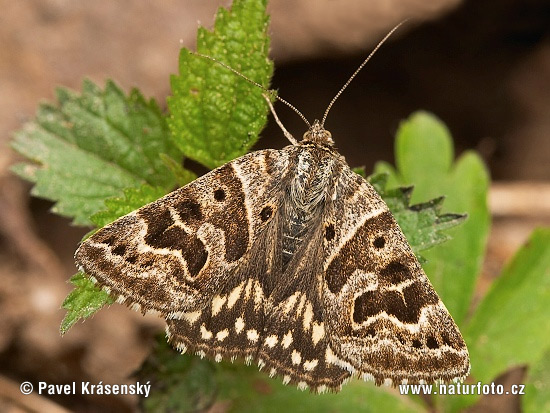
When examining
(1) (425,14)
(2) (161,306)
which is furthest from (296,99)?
(2) (161,306)

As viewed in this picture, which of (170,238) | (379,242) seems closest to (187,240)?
(170,238)

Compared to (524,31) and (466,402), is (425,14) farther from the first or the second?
(466,402)

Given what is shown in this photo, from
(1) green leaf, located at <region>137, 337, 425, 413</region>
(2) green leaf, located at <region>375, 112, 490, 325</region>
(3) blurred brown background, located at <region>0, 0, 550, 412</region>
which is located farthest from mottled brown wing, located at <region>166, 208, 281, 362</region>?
(3) blurred brown background, located at <region>0, 0, 550, 412</region>

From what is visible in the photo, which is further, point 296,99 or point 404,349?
point 296,99

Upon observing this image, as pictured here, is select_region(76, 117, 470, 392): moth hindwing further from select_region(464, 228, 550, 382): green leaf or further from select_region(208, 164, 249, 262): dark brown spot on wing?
select_region(464, 228, 550, 382): green leaf

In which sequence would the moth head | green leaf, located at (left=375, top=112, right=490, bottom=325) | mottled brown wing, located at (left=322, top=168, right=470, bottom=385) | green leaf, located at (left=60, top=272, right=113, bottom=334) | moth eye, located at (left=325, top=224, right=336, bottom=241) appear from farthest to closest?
green leaf, located at (left=375, top=112, right=490, bottom=325) → the moth head → moth eye, located at (left=325, top=224, right=336, bottom=241) → mottled brown wing, located at (left=322, top=168, right=470, bottom=385) → green leaf, located at (left=60, top=272, right=113, bottom=334)

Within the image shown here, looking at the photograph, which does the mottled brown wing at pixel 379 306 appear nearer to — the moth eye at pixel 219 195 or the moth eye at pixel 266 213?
the moth eye at pixel 266 213
